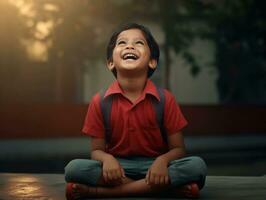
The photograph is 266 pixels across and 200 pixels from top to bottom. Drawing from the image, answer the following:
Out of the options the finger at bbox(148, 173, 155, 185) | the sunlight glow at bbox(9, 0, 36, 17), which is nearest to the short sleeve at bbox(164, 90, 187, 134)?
the finger at bbox(148, 173, 155, 185)

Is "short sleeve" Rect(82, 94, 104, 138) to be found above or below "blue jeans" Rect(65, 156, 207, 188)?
above

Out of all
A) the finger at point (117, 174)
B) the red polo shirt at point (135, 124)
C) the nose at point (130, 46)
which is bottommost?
the finger at point (117, 174)

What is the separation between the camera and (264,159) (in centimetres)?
→ 1088

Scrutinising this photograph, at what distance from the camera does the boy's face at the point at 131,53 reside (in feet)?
12.4

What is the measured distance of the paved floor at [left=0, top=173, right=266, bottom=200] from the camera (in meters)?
3.93

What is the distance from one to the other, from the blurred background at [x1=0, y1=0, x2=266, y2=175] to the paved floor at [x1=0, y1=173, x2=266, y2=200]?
22.6 ft

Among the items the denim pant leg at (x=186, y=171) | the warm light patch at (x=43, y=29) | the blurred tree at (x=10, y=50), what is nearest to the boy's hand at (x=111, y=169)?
the denim pant leg at (x=186, y=171)

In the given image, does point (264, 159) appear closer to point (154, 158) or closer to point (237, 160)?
point (237, 160)

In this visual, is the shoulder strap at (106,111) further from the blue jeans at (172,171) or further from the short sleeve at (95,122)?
the blue jeans at (172,171)

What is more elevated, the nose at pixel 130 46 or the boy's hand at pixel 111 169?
the nose at pixel 130 46

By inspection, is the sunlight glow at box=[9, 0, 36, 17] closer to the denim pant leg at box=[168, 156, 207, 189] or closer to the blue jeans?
the blue jeans

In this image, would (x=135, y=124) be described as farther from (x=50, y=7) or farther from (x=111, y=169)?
(x=50, y=7)

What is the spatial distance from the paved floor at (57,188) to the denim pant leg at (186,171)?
250mm

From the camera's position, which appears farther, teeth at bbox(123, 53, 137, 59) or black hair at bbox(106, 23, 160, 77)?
black hair at bbox(106, 23, 160, 77)
